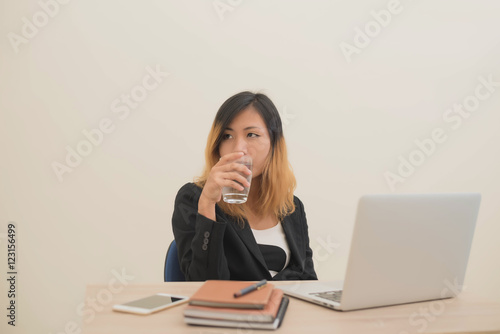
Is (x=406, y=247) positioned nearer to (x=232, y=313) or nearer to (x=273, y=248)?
(x=232, y=313)

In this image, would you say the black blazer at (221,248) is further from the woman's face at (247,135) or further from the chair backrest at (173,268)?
the woman's face at (247,135)

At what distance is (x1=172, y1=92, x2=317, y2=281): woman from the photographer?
1.47 metres

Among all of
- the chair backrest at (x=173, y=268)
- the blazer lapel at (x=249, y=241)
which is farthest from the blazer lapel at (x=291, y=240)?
the chair backrest at (x=173, y=268)

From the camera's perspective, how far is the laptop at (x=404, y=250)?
1033 millimetres

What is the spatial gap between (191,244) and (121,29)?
185 cm

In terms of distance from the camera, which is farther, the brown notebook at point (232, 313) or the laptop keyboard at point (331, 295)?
the laptop keyboard at point (331, 295)

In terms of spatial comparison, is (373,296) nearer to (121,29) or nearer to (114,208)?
(114,208)

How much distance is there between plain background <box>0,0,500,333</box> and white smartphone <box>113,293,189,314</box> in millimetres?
1749

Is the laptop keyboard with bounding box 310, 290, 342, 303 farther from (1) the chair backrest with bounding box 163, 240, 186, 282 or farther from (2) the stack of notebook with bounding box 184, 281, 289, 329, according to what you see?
(1) the chair backrest with bounding box 163, 240, 186, 282

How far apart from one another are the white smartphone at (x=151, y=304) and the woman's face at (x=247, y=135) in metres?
0.69

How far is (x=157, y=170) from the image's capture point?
290 centimetres

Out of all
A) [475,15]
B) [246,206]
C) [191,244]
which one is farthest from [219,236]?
[475,15]

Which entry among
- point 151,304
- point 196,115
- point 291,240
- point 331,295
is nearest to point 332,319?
point 331,295

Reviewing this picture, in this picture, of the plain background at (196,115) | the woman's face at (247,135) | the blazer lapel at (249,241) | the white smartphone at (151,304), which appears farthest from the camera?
the plain background at (196,115)
